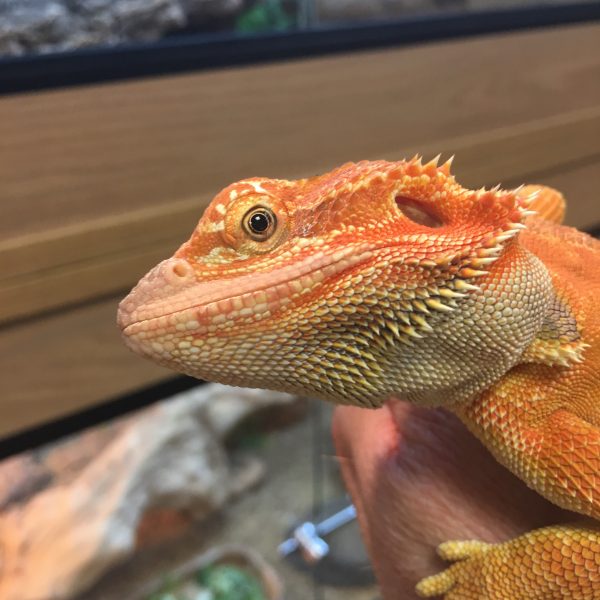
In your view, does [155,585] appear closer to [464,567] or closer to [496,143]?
[464,567]

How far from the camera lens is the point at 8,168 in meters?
1.45

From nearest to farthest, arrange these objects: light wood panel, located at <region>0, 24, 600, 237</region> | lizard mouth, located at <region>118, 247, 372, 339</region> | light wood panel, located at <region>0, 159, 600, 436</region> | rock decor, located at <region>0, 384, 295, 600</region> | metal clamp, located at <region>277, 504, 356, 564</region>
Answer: lizard mouth, located at <region>118, 247, 372, 339</region>
light wood panel, located at <region>0, 24, 600, 237</region>
light wood panel, located at <region>0, 159, 600, 436</region>
rock decor, located at <region>0, 384, 295, 600</region>
metal clamp, located at <region>277, 504, 356, 564</region>

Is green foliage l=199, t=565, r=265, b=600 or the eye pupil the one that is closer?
the eye pupil

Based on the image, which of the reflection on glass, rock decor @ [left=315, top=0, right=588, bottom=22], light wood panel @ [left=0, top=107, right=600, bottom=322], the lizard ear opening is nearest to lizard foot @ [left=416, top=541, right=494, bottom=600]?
the lizard ear opening

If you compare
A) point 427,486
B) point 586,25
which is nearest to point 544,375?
point 427,486

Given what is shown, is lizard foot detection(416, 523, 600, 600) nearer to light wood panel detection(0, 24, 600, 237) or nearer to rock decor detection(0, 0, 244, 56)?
light wood panel detection(0, 24, 600, 237)

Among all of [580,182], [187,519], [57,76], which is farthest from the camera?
[580,182]

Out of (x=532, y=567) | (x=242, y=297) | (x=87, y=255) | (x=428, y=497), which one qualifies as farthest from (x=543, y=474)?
(x=87, y=255)

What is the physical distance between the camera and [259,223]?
1.92ft

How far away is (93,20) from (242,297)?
4.47ft

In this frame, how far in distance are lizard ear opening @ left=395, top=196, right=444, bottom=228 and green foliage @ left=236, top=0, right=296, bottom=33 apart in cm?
132

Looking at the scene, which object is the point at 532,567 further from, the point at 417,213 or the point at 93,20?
the point at 93,20

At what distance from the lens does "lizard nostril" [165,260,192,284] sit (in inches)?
23.5

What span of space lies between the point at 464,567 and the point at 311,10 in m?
1.56
